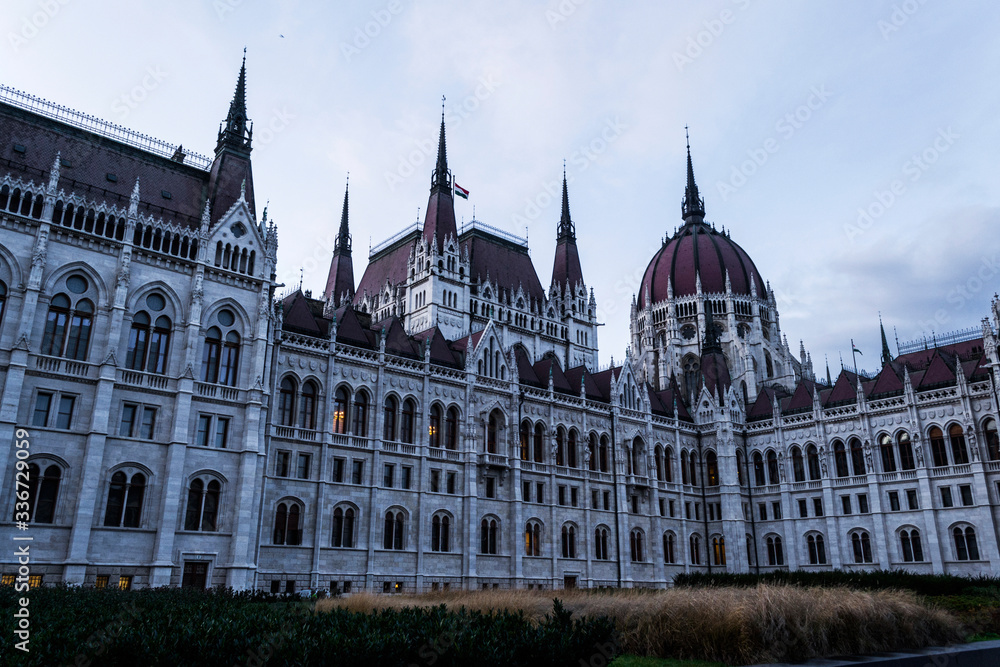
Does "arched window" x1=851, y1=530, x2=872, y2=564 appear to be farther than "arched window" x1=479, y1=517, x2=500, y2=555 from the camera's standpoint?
Yes

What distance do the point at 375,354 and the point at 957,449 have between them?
42143 millimetres

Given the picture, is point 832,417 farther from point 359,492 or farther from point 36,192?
point 36,192

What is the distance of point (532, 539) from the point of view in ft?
171

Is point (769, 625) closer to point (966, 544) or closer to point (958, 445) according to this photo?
point (966, 544)

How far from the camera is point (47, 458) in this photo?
107ft

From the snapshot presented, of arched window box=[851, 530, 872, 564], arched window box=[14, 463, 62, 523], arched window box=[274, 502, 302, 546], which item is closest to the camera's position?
arched window box=[14, 463, 62, 523]

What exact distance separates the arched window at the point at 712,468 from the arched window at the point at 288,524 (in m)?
38.2

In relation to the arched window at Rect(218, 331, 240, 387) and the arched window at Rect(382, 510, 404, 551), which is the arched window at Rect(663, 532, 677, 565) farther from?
the arched window at Rect(218, 331, 240, 387)

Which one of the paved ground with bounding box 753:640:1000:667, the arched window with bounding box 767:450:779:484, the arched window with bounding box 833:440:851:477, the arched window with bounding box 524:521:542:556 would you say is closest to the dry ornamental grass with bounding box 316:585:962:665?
the paved ground with bounding box 753:640:1000:667

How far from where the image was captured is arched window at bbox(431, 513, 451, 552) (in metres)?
46.9

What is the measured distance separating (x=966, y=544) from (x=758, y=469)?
16.9 meters

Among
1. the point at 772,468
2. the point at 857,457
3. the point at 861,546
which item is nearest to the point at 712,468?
the point at 772,468

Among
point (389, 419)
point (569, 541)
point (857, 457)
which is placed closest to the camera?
point (389, 419)

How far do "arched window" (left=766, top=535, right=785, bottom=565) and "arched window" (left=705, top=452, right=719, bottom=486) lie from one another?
6.28 meters
